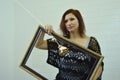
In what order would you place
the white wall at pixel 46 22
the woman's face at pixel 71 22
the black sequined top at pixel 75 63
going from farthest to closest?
1. the white wall at pixel 46 22
2. the woman's face at pixel 71 22
3. the black sequined top at pixel 75 63

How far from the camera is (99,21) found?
5.22 feet

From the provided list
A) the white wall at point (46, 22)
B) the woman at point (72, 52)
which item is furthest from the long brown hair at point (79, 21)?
the white wall at point (46, 22)

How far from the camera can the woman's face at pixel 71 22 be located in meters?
1.28

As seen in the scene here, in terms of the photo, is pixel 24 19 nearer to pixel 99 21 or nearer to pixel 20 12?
pixel 20 12

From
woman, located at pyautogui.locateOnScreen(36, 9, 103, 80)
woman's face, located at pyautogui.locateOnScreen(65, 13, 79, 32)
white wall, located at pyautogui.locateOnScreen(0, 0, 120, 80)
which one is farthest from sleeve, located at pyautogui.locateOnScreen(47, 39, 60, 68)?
white wall, located at pyautogui.locateOnScreen(0, 0, 120, 80)

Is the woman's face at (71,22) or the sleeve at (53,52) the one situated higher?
the woman's face at (71,22)

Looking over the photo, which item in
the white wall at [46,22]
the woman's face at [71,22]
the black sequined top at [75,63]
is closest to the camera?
the black sequined top at [75,63]

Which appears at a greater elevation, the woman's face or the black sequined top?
the woman's face

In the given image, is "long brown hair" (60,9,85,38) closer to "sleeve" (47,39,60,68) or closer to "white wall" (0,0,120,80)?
"sleeve" (47,39,60,68)

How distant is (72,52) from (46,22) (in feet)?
2.01

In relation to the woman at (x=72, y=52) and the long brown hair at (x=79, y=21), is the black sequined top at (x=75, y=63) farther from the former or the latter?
the long brown hair at (x=79, y=21)

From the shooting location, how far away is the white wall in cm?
156
